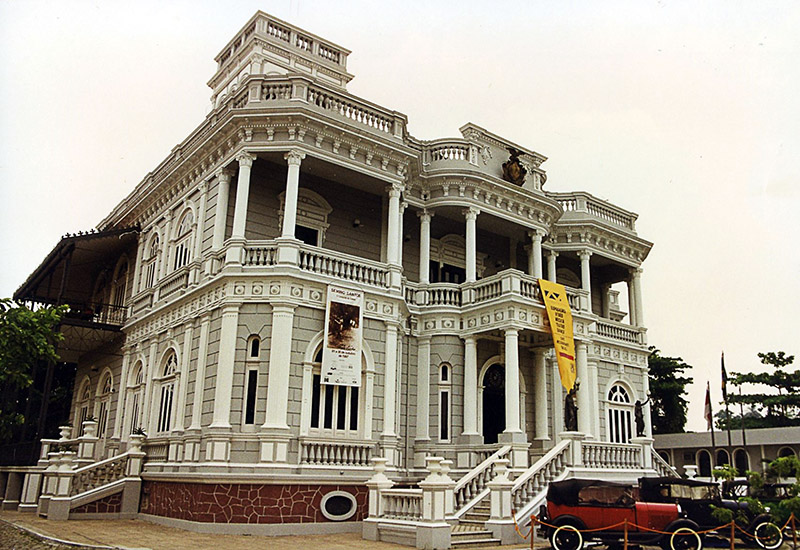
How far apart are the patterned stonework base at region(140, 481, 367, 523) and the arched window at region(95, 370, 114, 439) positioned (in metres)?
10.6

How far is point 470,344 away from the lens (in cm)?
2305

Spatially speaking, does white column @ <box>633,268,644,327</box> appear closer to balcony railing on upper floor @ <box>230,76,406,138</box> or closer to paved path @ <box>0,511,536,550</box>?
balcony railing on upper floor @ <box>230,76,406,138</box>

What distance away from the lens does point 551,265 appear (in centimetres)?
2852

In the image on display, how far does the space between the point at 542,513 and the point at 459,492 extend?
121 inches

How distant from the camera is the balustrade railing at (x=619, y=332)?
28.0 metres

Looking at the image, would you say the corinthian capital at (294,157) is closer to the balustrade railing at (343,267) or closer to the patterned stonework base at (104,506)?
the balustrade railing at (343,267)

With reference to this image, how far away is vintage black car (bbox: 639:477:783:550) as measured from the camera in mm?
15703

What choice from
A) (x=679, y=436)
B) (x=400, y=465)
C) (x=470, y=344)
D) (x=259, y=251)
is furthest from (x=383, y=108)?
(x=679, y=436)

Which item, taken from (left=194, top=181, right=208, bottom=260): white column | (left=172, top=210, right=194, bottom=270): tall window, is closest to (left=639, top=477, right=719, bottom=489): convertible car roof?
(left=194, top=181, right=208, bottom=260): white column

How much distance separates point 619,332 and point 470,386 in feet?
29.8

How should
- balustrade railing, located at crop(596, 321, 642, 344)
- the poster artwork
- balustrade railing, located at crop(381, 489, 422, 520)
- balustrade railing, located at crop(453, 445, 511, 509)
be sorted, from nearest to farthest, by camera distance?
balustrade railing, located at crop(381, 489, 422, 520)
balustrade railing, located at crop(453, 445, 511, 509)
the poster artwork
balustrade railing, located at crop(596, 321, 642, 344)

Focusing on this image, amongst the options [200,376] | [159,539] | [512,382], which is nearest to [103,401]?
[200,376]

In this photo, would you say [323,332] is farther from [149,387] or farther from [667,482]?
[667,482]

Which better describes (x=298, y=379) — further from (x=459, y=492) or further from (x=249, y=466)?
(x=459, y=492)
